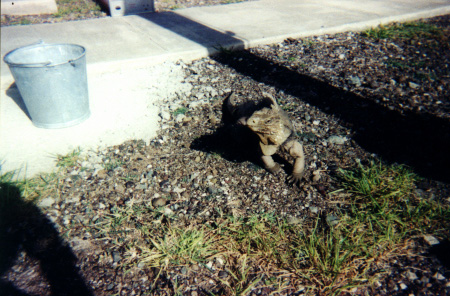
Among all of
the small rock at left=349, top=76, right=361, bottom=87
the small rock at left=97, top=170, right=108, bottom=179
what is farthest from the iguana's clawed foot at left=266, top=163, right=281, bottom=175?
the small rock at left=349, top=76, right=361, bottom=87

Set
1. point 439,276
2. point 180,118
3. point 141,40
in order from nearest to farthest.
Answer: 1. point 439,276
2. point 180,118
3. point 141,40

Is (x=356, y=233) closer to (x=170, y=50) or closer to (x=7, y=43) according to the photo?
(x=170, y=50)

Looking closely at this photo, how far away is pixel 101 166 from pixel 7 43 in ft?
11.5

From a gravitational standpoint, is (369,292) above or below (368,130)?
below

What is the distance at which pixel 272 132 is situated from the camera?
7.77ft

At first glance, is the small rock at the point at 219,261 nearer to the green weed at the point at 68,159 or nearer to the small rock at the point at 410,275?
the small rock at the point at 410,275

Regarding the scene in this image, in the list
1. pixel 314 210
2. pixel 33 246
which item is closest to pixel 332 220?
pixel 314 210

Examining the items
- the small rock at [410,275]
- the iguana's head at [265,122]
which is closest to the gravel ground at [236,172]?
the small rock at [410,275]

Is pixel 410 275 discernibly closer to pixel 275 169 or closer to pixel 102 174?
pixel 275 169

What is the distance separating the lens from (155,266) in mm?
2109

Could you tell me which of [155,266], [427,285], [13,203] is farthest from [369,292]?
[13,203]

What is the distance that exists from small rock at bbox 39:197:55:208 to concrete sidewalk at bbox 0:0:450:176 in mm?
430

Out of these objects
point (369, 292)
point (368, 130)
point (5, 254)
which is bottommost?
point (5, 254)

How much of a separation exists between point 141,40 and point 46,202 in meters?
3.35
